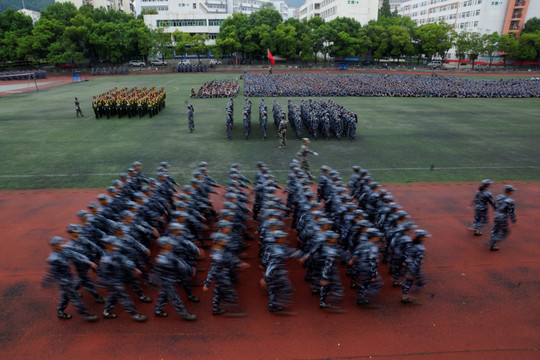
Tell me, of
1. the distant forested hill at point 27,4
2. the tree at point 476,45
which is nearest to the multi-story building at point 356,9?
the tree at point 476,45

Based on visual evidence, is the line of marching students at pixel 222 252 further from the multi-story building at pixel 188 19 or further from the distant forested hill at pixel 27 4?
the distant forested hill at pixel 27 4

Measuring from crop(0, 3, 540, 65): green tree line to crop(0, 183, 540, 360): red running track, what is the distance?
5454cm

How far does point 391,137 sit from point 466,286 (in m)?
11.2

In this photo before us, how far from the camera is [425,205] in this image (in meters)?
9.47

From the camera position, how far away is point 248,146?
15008 millimetres

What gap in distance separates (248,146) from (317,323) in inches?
410

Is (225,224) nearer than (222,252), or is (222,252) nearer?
(222,252)

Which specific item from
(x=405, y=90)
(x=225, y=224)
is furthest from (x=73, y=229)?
(x=405, y=90)

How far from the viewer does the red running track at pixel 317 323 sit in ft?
16.3

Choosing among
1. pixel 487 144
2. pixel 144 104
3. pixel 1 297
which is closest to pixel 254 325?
pixel 1 297

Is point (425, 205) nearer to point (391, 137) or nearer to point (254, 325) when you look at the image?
point (254, 325)

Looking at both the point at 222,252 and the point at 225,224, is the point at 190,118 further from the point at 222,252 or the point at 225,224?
the point at 222,252

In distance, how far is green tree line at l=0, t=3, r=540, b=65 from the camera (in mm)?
51031

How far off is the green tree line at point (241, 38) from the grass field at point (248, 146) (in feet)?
115
